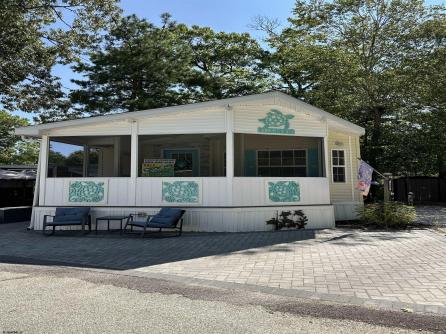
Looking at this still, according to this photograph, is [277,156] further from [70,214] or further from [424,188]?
[424,188]

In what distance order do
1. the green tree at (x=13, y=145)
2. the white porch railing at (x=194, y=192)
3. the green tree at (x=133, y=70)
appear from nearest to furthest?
the white porch railing at (x=194, y=192) < the green tree at (x=133, y=70) < the green tree at (x=13, y=145)

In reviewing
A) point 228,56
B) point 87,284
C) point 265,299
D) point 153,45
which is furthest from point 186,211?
point 228,56

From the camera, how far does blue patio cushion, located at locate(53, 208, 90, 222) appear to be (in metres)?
11.0

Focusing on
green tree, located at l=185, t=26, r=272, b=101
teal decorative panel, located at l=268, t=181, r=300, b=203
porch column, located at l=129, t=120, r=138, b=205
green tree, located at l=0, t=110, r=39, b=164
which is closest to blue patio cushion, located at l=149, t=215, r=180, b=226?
porch column, located at l=129, t=120, r=138, b=205

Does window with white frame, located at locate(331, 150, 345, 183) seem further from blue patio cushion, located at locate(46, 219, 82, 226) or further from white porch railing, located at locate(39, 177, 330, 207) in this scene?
blue patio cushion, located at locate(46, 219, 82, 226)

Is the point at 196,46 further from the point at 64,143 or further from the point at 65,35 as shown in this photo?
the point at 64,143

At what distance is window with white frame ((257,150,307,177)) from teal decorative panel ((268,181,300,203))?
2.18 m

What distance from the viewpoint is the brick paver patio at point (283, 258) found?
5.66m

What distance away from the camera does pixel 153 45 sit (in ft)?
69.1

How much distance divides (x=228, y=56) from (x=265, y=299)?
22.9m

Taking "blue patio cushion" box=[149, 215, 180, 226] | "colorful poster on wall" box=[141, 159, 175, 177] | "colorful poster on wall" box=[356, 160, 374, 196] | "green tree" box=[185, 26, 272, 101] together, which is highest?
"green tree" box=[185, 26, 272, 101]

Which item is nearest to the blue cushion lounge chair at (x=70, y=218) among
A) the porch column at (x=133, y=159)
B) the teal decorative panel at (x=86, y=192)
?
the teal decorative panel at (x=86, y=192)

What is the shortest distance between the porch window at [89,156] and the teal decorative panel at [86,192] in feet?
1.45

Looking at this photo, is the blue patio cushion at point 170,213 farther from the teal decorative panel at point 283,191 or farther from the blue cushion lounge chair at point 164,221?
the teal decorative panel at point 283,191
